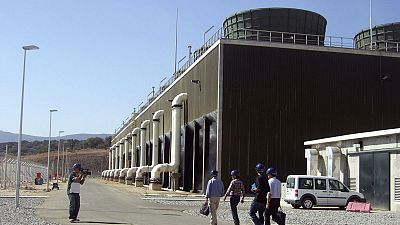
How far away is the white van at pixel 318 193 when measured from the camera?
94.7 feet

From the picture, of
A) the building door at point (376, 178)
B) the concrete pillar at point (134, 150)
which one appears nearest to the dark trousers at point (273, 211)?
the building door at point (376, 178)

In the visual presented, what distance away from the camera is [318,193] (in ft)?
95.3

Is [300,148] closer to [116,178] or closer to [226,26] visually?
[226,26]

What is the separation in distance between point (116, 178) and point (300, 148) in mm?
57858

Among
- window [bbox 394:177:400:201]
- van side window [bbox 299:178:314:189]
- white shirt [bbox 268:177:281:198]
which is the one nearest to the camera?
white shirt [bbox 268:177:281:198]

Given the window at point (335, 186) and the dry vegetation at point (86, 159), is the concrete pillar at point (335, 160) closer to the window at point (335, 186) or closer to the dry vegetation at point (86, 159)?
the window at point (335, 186)

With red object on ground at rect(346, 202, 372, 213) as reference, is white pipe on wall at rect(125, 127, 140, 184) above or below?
above

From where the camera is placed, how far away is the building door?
28.0 meters

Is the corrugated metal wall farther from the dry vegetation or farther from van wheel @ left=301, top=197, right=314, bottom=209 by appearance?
the dry vegetation

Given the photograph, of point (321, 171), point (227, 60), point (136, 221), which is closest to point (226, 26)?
point (227, 60)

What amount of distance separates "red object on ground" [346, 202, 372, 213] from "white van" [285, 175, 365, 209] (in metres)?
0.91

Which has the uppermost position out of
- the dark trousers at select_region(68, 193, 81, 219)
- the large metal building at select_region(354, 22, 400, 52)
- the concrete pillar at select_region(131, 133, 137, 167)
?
the large metal building at select_region(354, 22, 400, 52)

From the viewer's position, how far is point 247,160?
40.7 metres

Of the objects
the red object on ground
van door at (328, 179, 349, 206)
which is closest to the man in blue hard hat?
the red object on ground
